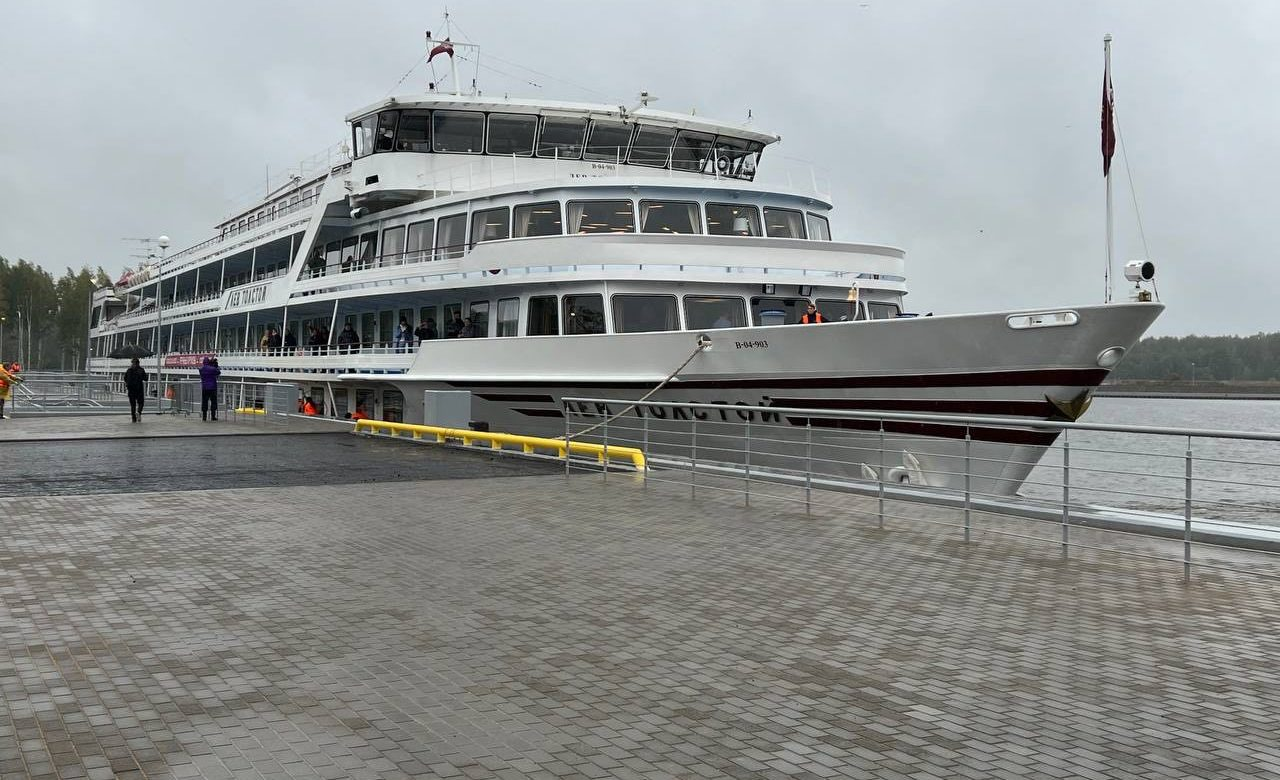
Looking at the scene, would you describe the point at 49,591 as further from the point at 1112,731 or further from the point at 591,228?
the point at 591,228

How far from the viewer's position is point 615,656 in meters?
5.42

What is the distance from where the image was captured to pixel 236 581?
7.05m

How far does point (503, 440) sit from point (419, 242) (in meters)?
7.06

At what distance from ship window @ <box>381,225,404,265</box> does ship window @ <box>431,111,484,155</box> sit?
6.82 ft

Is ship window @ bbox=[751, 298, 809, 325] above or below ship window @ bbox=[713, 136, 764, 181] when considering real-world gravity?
below

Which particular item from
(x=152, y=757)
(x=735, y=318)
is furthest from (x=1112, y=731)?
(x=735, y=318)

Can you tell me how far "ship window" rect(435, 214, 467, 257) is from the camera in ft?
66.1

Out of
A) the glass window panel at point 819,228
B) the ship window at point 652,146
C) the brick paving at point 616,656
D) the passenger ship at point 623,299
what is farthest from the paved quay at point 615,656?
the ship window at point 652,146

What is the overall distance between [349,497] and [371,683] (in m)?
6.89

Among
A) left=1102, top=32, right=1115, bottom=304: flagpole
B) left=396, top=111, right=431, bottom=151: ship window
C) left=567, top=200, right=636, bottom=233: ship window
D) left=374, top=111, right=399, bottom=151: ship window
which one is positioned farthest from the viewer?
left=374, top=111, right=399, bottom=151: ship window

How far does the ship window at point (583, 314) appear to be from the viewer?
1678 cm

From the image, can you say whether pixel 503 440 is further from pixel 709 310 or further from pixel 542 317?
pixel 709 310

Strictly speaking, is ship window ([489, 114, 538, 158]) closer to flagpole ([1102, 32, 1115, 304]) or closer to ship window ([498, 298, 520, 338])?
ship window ([498, 298, 520, 338])

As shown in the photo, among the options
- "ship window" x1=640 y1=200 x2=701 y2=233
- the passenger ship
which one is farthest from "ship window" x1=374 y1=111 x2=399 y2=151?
"ship window" x1=640 y1=200 x2=701 y2=233
